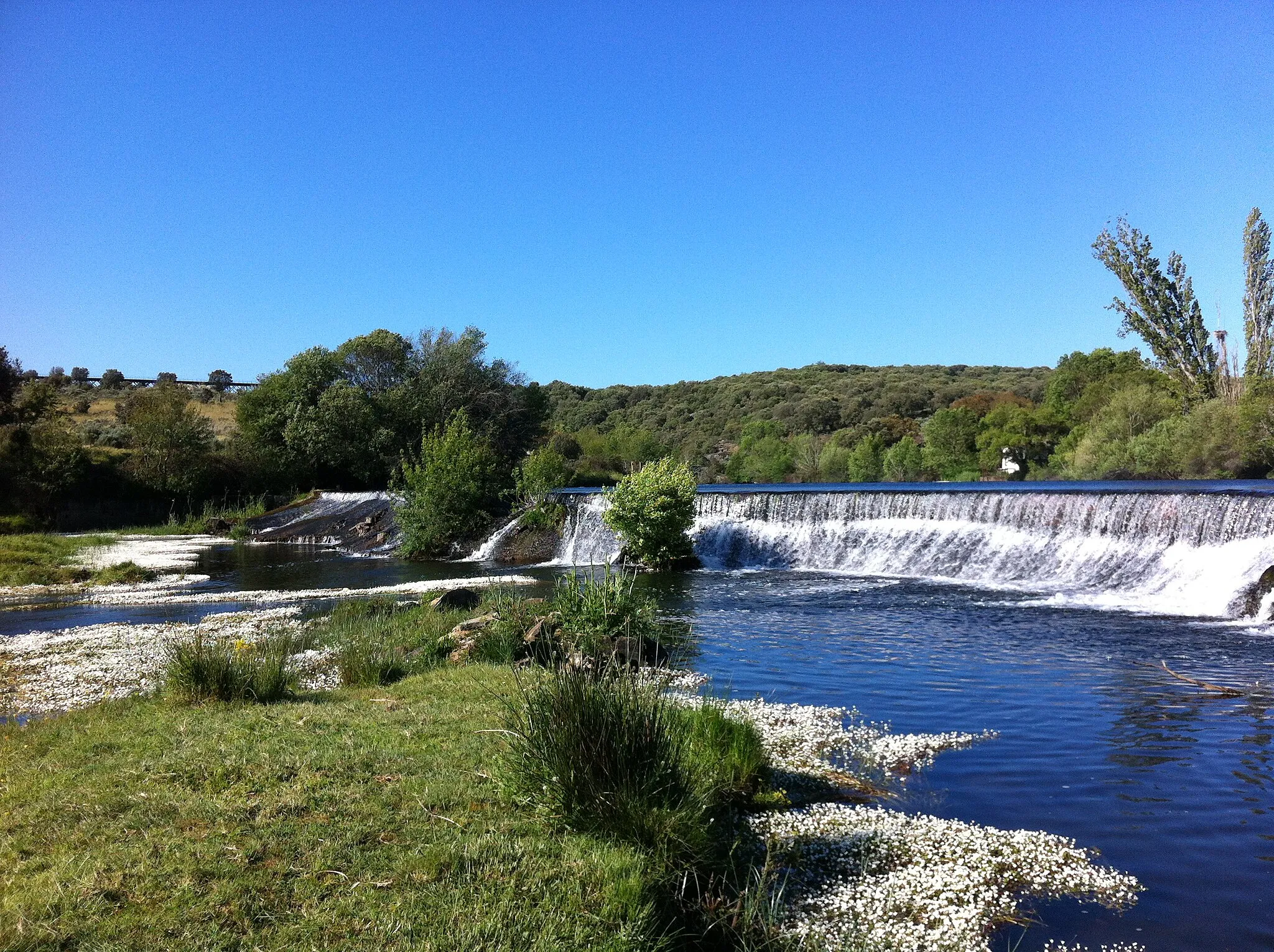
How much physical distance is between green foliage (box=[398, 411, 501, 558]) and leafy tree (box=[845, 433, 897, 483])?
120 feet

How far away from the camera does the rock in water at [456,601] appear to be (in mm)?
15075

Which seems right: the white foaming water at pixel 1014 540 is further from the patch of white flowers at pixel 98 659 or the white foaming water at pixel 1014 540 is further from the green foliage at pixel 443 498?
the patch of white flowers at pixel 98 659

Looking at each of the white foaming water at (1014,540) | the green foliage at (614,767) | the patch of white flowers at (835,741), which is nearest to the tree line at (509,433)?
the white foaming water at (1014,540)

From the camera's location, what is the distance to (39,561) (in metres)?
23.9

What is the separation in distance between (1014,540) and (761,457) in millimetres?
50228

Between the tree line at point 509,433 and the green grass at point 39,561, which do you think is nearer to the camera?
the green grass at point 39,561

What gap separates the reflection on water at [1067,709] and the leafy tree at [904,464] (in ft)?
138

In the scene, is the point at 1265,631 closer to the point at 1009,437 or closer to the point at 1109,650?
the point at 1109,650

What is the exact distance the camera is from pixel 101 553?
2814 centimetres

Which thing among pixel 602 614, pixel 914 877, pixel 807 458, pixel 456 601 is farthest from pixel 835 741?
pixel 807 458

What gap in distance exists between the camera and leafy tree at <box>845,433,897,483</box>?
62.0 meters

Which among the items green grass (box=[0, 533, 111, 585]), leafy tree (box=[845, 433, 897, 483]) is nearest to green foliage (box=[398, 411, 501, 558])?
green grass (box=[0, 533, 111, 585])

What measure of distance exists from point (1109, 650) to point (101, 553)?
29.7m

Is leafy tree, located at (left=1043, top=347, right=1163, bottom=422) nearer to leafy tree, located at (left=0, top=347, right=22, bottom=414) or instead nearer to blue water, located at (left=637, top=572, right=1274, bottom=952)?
blue water, located at (left=637, top=572, right=1274, bottom=952)
